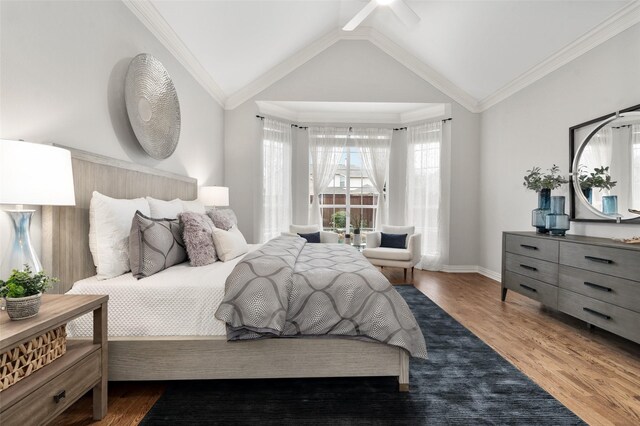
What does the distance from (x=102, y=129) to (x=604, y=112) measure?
4.21m

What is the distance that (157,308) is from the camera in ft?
5.30

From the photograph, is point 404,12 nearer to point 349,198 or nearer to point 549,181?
point 549,181

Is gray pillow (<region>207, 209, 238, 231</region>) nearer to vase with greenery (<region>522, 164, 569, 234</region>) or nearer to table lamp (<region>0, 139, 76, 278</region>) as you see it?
table lamp (<region>0, 139, 76, 278</region>)

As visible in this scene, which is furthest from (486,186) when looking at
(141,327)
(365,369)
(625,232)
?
(141,327)

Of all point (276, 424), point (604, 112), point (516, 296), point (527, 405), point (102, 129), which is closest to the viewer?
point (276, 424)

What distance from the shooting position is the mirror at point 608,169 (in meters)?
2.56

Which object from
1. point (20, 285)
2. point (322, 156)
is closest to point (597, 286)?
point (20, 285)

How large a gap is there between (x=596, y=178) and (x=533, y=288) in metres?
1.19

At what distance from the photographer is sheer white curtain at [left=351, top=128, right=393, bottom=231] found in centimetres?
542

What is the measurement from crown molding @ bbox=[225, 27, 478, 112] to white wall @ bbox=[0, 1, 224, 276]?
191 centimetres

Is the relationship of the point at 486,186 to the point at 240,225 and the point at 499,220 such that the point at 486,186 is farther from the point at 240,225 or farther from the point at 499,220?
the point at 240,225

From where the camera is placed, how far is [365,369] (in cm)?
168

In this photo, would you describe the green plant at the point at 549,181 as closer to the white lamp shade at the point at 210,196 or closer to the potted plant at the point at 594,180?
the potted plant at the point at 594,180

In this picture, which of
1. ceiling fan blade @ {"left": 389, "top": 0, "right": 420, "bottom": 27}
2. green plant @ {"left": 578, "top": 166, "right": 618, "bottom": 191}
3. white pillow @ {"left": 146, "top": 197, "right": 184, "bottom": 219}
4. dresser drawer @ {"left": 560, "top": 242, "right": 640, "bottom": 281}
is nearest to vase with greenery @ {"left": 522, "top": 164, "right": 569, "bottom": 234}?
green plant @ {"left": 578, "top": 166, "right": 618, "bottom": 191}
